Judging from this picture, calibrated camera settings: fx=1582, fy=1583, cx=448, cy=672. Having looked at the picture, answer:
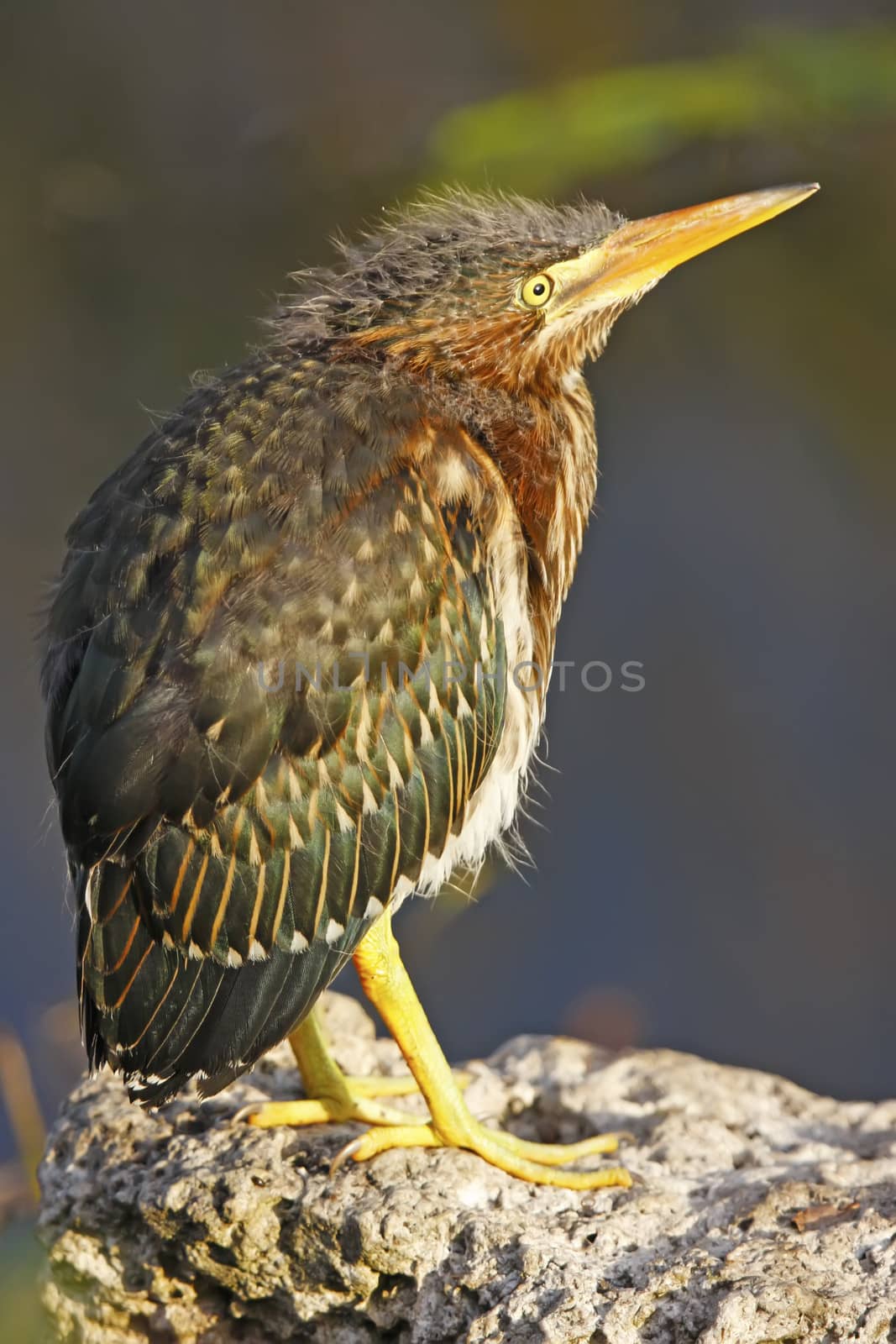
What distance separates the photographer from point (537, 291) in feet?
10.1

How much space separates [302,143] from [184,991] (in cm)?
400

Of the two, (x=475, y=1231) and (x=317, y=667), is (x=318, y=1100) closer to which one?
(x=475, y=1231)

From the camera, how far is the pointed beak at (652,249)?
10.2 feet

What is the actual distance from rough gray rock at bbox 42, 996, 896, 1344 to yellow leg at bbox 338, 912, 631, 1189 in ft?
0.11

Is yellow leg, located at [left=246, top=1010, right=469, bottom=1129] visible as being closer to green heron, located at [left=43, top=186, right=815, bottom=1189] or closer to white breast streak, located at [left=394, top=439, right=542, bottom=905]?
green heron, located at [left=43, top=186, right=815, bottom=1189]

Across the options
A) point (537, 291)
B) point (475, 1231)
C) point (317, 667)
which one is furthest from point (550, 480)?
point (475, 1231)

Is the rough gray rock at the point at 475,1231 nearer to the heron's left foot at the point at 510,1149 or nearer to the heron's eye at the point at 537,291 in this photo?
the heron's left foot at the point at 510,1149

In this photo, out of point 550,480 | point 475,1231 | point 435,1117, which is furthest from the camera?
point 550,480

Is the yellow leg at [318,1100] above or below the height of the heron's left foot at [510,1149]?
above

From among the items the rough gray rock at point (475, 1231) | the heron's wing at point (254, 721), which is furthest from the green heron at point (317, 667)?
the rough gray rock at point (475, 1231)

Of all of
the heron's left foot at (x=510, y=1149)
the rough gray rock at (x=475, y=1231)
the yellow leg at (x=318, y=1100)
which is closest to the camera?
the rough gray rock at (x=475, y=1231)

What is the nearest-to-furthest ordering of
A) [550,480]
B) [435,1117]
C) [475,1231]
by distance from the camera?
1. [475,1231]
2. [435,1117]
3. [550,480]

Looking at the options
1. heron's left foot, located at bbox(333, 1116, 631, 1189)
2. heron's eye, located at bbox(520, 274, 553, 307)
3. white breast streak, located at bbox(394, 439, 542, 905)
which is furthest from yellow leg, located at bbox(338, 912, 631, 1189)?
heron's eye, located at bbox(520, 274, 553, 307)

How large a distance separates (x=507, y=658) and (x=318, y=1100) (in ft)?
2.97
